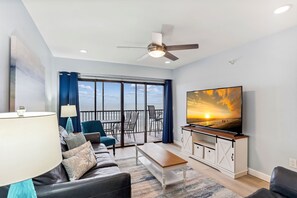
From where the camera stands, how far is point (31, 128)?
705 mm

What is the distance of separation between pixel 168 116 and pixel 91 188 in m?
4.00

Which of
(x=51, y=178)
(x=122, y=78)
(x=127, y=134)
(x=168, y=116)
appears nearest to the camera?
(x=51, y=178)

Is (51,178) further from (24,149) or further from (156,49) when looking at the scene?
(156,49)

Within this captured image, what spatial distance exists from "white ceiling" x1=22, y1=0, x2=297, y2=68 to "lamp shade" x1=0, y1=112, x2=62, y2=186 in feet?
5.25

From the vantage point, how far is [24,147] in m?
0.68

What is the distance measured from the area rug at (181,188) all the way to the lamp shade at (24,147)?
1.96 metres

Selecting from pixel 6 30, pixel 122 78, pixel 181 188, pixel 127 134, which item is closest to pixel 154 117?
pixel 127 134

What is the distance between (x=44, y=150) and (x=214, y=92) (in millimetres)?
3361

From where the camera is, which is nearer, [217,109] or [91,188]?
[91,188]

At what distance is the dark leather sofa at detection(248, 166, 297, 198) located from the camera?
4.22ft

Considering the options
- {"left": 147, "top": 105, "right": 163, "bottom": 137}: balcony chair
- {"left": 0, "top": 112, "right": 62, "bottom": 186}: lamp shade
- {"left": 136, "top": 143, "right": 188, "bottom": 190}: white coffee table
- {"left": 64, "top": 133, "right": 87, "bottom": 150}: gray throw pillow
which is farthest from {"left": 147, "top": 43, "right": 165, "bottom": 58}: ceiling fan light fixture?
{"left": 147, "top": 105, "right": 163, "bottom": 137}: balcony chair

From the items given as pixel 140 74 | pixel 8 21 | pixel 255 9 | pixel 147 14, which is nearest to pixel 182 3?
pixel 147 14

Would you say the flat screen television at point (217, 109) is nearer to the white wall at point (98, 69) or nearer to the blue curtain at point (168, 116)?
the blue curtain at point (168, 116)

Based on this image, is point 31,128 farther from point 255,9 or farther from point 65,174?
point 255,9
